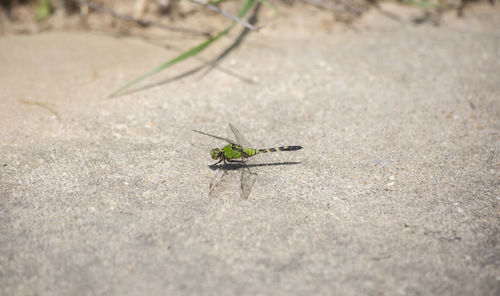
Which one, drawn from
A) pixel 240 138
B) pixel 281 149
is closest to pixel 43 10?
pixel 240 138

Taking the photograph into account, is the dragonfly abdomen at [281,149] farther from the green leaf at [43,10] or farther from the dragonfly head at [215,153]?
the green leaf at [43,10]

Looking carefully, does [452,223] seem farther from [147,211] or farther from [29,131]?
[29,131]

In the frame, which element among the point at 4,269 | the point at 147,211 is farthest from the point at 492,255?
the point at 4,269

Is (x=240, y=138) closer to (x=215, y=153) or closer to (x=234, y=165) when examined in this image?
(x=234, y=165)

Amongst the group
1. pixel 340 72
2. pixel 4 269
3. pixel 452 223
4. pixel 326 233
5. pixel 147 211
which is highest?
pixel 340 72

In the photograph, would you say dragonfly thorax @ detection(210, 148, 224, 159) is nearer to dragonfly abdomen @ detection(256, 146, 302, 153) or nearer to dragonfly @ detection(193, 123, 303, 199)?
→ dragonfly @ detection(193, 123, 303, 199)

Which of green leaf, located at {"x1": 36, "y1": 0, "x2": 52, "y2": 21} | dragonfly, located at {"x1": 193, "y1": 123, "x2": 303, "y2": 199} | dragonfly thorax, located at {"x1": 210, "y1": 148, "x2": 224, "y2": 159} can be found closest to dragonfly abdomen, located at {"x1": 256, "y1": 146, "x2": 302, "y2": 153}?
dragonfly, located at {"x1": 193, "y1": 123, "x2": 303, "y2": 199}

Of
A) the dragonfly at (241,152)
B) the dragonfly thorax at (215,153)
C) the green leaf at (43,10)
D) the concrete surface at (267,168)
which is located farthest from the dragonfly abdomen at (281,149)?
the green leaf at (43,10)
